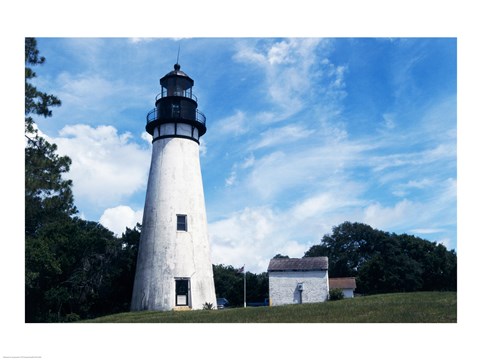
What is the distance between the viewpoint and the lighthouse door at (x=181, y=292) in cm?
1936

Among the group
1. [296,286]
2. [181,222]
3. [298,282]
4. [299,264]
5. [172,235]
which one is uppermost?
[181,222]

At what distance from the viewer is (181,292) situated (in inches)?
769

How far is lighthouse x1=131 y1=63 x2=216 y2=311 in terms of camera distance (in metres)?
19.4

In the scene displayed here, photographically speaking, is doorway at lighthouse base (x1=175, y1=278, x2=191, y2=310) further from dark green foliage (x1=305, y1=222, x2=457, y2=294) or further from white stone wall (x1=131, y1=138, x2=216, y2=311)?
dark green foliage (x1=305, y1=222, x2=457, y2=294)

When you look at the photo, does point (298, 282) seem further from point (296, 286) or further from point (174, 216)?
point (174, 216)

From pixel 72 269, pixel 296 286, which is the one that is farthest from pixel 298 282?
pixel 72 269

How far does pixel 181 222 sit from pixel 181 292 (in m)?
3.03

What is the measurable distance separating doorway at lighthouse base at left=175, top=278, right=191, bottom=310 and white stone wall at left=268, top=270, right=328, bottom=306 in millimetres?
7606

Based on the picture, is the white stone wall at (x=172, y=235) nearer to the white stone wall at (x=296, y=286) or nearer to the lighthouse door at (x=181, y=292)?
the lighthouse door at (x=181, y=292)

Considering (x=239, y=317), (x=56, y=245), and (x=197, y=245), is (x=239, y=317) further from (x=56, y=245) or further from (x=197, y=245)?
(x=56, y=245)

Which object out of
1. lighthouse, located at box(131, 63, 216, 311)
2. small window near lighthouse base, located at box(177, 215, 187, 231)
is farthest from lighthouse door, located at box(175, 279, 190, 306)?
small window near lighthouse base, located at box(177, 215, 187, 231)

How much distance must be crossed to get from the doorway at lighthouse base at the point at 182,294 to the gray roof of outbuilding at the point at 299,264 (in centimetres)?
763
